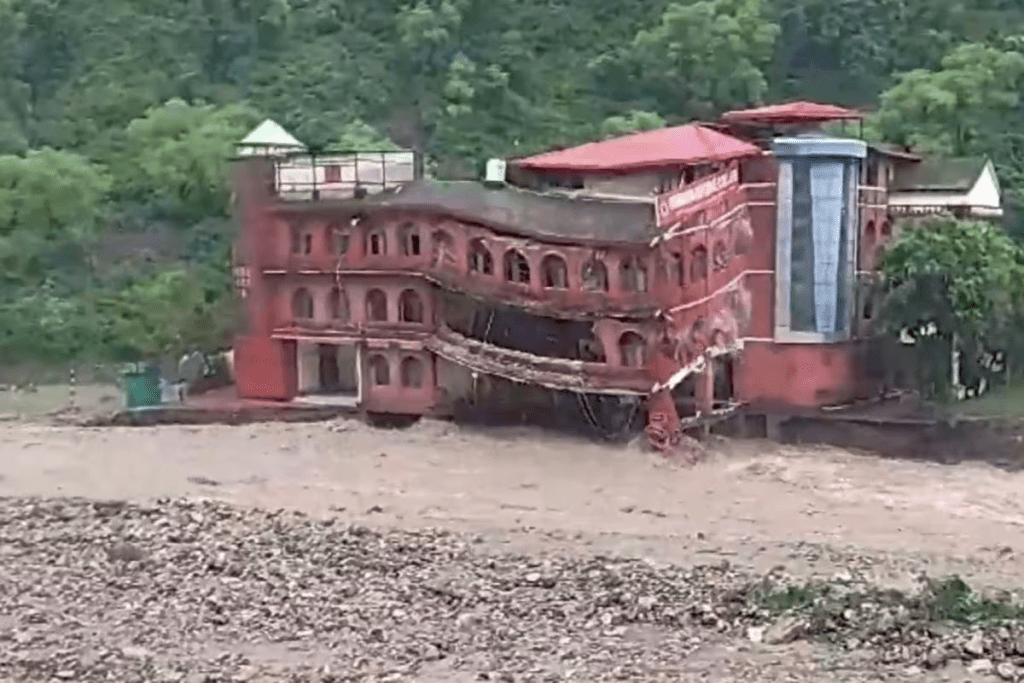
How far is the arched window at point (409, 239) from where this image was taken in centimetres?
4006

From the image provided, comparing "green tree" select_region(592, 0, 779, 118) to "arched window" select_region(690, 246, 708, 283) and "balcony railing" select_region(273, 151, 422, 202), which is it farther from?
"arched window" select_region(690, 246, 708, 283)

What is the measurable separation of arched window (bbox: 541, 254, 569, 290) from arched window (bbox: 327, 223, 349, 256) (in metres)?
5.33

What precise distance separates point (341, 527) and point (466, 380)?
9.50 m

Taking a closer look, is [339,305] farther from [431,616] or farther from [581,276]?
[431,616]

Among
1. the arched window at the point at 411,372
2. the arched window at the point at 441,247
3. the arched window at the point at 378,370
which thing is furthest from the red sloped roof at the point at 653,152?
the arched window at the point at 378,370

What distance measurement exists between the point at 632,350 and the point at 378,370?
6.71m

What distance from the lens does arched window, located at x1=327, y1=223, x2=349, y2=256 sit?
40.7 metres

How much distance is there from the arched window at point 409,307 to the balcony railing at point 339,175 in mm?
2481

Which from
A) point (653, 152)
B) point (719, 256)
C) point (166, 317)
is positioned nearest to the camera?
point (719, 256)

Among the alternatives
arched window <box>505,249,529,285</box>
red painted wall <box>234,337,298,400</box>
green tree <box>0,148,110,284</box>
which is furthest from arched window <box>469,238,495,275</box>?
green tree <box>0,148,110,284</box>

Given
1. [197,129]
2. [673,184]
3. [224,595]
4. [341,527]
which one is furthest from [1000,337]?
[197,129]

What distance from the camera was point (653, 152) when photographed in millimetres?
38969

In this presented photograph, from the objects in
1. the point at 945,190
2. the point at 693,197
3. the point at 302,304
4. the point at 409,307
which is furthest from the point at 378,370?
the point at 945,190

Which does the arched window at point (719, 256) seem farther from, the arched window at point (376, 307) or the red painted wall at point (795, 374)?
the arched window at point (376, 307)
